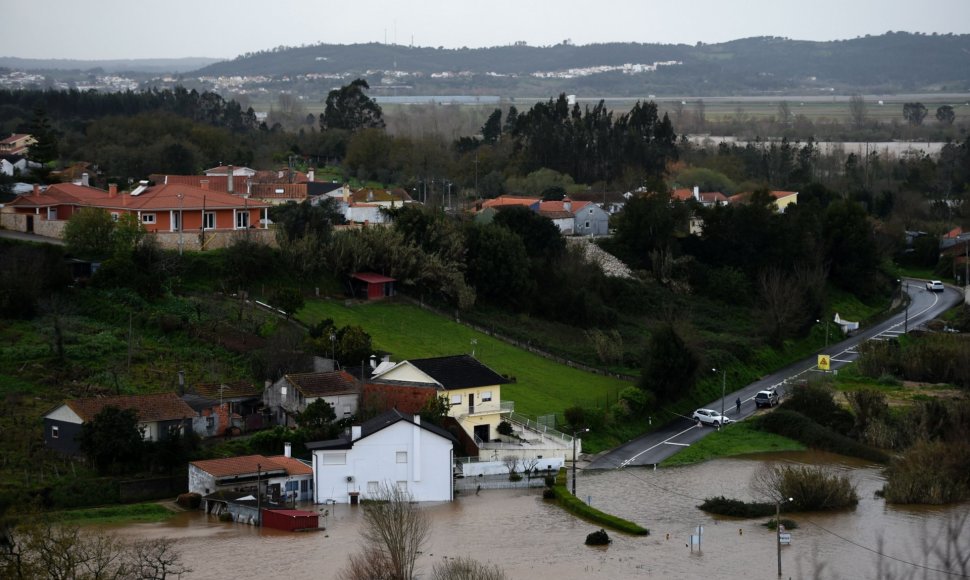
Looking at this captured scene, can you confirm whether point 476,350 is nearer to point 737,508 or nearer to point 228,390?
point 228,390

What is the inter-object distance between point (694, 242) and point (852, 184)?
3064 cm

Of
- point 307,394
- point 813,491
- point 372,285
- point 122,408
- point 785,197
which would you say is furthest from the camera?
point 785,197

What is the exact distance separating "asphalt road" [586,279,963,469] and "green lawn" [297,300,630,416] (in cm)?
189

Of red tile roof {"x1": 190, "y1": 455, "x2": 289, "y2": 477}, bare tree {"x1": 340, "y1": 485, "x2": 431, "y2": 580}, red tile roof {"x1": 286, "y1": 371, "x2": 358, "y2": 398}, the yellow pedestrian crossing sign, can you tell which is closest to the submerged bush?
bare tree {"x1": 340, "y1": 485, "x2": 431, "y2": 580}

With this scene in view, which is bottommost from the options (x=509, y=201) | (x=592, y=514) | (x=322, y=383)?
(x=592, y=514)

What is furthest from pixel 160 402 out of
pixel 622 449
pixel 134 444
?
pixel 622 449

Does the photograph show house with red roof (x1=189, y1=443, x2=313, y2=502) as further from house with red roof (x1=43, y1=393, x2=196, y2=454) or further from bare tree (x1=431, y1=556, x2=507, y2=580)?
bare tree (x1=431, y1=556, x2=507, y2=580)

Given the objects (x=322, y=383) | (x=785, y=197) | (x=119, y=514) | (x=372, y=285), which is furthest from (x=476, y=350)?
(x=785, y=197)

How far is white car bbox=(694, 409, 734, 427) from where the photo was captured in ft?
126

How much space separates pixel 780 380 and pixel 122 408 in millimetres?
21019

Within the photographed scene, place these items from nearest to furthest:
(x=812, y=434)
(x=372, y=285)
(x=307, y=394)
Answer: (x=307, y=394)
(x=812, y=434)
(x=372, y=285)

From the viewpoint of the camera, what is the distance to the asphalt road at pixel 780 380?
116 feet

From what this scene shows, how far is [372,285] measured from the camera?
43.8 metres

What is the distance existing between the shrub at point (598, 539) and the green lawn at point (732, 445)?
7.12 metres
